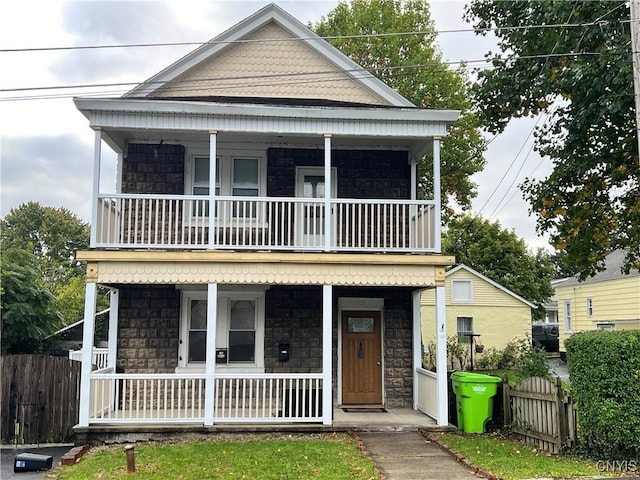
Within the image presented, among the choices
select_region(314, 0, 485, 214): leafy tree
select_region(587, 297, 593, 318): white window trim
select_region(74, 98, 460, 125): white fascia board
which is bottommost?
select_region(587, 297, 593, 318): white window trim

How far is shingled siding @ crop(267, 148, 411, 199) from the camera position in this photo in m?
12.6

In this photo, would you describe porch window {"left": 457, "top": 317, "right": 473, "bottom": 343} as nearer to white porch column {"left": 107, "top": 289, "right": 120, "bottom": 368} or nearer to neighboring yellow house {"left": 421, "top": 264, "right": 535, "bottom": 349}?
neighboring yellow house {"left": 421, "top": 264, "right": 535, "bottom": 349}

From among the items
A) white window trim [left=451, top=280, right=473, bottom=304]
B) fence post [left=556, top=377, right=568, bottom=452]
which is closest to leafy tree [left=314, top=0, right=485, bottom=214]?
white window trim [left=451, top=280, right=473, bottom=304]

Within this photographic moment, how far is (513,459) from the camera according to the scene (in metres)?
8.23

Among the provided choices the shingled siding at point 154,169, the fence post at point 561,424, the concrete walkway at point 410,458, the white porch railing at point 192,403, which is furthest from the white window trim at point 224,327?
the fence post at point 561,424

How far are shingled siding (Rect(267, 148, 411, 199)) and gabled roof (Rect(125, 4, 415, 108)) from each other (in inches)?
53.3

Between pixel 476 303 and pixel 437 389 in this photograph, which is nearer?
pixel 437 389

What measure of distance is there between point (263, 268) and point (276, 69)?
17.0 feet

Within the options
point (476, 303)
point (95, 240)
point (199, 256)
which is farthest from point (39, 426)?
point (476, 303)

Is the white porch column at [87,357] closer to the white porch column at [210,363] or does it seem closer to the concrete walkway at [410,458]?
the white porch column at [210,363]

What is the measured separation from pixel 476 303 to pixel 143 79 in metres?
18.4

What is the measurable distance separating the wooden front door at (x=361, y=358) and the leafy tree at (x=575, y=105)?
4782mm

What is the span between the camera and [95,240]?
10.5 meters

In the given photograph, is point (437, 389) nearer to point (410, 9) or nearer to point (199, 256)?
point (199, 256)
